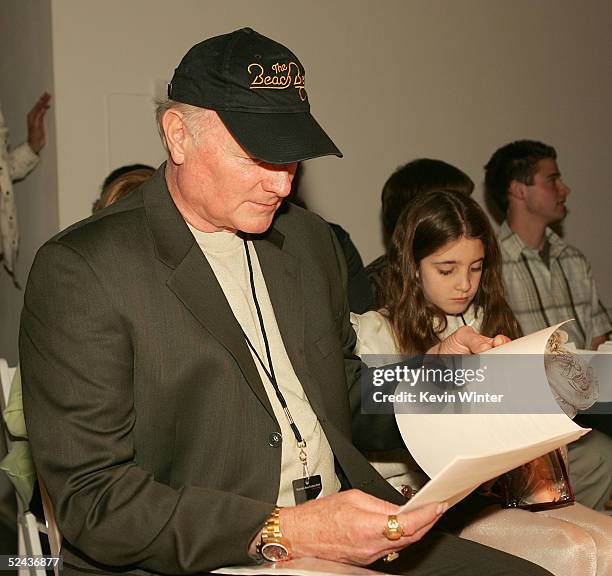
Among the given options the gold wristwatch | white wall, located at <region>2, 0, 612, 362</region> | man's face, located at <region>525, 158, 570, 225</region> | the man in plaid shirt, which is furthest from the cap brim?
man's face, located at <region>525, 158, 570, 225</region>

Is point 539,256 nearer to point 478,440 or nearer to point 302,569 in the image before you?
point 478,440

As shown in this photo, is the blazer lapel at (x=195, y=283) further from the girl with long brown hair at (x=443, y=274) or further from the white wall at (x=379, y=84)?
the white wall at (x=379, y=84)

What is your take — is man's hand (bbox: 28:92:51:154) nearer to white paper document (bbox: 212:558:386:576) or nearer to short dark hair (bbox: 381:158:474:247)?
short dark hair (bbox: 381:158:474:247)

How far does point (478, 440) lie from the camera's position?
1556 mm

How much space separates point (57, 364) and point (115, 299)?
5.8 inches

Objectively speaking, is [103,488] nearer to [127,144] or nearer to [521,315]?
[127,144]

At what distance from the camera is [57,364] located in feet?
5.11

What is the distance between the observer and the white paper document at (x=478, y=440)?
1325 mm

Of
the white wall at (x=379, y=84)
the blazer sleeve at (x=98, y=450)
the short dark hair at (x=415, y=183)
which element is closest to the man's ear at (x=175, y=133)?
the blazer sleeve at (x=98, y=450)

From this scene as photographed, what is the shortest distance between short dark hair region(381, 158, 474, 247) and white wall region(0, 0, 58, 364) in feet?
4.36

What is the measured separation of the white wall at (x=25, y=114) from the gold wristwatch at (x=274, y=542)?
2.47 meters

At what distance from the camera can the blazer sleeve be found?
1.50 metres

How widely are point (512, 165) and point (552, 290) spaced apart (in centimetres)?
68

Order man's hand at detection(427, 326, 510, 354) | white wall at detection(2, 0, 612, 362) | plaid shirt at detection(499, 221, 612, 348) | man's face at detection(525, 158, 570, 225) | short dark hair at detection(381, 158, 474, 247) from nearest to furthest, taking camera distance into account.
A: man's hand at detection(427, 326, 510, 354) < short dark hair at detection(381, 158, 474, 247) < white wall at detection(2, 0, 612, 362) < plaid shirt at detection(499, 221, 612, 348) < man's face at detection(525, 158, 570, 225)
